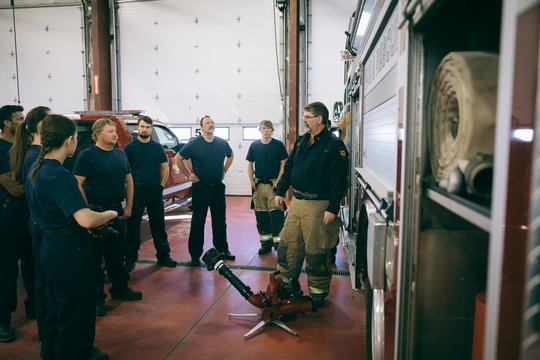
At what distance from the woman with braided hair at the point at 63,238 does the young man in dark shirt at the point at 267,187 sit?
9.80 feet

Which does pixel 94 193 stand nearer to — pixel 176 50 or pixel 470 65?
pixel 470 65

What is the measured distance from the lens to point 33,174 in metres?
2.25

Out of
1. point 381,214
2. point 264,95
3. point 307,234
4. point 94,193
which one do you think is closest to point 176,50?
point 264,95

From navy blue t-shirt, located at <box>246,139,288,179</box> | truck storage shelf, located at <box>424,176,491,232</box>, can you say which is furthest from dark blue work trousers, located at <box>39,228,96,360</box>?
navy blue t-shirt, located at <box>246,139,288,179</box>

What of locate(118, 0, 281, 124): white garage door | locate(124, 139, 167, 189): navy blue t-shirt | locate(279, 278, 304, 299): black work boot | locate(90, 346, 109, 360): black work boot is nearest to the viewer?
locate(90, 346, 109, 360): black work boot

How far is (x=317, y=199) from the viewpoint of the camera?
332 cm

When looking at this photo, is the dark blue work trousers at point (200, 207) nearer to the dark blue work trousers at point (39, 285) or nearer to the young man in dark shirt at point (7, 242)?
the young man in dark shirt at point (7, 242)

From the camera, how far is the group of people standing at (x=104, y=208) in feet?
7.25

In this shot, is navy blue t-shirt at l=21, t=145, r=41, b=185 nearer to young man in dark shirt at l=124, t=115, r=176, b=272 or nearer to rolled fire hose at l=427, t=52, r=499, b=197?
young man in dark shirt at l=124, t=115, r=176, b=272

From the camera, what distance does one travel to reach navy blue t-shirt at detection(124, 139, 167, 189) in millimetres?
4496

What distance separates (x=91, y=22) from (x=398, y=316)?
12.0m

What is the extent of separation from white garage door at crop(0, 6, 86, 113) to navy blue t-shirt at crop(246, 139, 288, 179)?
8228mm

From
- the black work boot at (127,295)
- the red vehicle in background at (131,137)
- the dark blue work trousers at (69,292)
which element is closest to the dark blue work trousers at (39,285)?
the dark blue work trousers at (69,292)

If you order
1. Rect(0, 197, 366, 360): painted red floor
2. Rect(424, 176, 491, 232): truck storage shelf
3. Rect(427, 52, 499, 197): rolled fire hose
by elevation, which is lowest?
Rect(0, 197, 366, 360): painted red floor
